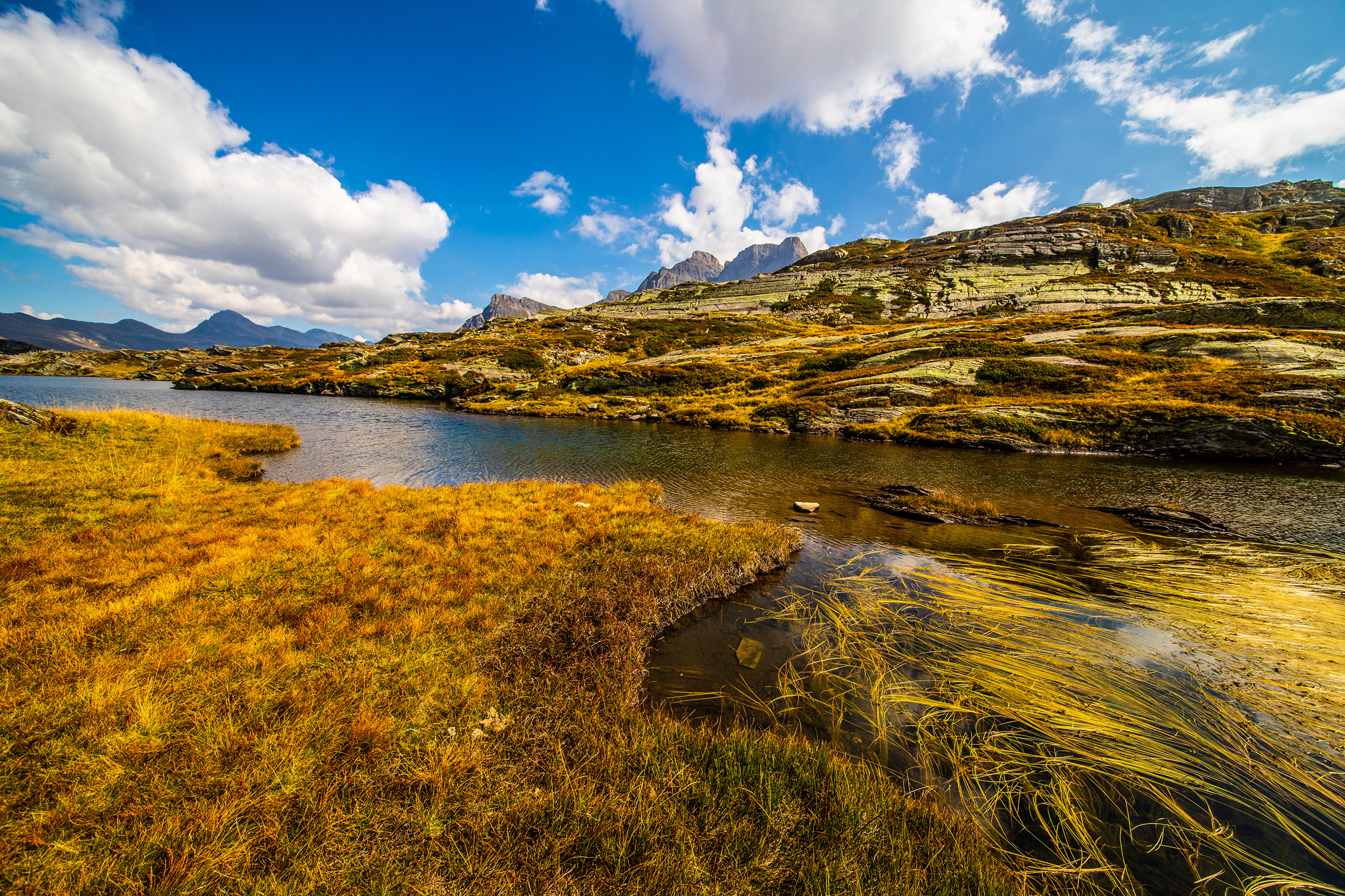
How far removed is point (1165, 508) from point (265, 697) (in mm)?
28287

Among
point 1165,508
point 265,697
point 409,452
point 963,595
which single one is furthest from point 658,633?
point 409,452

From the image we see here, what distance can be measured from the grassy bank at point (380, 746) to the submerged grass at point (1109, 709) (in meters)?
1.42

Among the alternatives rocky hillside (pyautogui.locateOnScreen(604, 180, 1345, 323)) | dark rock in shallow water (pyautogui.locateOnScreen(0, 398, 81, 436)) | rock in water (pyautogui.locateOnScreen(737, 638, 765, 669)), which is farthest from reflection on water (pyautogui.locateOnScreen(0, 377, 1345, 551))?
rocky hillside (pyautogui.locateOnScreen(604, 180, 1345, 323))

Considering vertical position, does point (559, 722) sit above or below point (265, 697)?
below

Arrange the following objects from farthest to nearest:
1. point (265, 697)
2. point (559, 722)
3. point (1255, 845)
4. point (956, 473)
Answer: point (956, 473), point (559, 722), point (265, 697), point (1255, 845)

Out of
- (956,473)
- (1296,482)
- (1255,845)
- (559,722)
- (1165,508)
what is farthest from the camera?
(956,473)

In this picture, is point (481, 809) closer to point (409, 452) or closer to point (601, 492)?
point (601, 492)

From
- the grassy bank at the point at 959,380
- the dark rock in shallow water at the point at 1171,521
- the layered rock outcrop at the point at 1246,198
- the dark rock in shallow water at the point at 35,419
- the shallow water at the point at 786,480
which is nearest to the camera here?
the shallow water at the point at 786,480

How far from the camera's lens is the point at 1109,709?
694 cm

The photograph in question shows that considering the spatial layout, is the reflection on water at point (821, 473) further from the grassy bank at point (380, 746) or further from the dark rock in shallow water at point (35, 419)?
the grassy bank at point (380, 746)

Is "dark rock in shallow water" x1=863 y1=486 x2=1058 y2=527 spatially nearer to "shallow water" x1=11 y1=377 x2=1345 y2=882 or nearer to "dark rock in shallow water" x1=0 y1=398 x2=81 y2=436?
"shallow water" x1=11 y1=377 x2=1345 y2=882

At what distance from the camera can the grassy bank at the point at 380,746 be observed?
3.82 metres

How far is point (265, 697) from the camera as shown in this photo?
5598 mm

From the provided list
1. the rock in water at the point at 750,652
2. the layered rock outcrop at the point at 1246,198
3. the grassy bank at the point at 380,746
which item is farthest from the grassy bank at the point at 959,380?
the layered rock outcrop at the point at 1246,198
